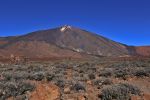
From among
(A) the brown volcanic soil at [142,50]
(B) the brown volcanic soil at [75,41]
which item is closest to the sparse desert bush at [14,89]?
(B) the brown volcanic soil at [75,41]

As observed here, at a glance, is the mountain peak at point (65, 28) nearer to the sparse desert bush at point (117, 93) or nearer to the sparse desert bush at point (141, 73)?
the sparse desert bush at point (141, 73)

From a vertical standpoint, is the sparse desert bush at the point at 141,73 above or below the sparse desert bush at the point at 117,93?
above

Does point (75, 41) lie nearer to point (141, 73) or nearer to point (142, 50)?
point (142, 50)

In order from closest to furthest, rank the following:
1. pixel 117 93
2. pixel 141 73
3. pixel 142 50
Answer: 1. pixel 117 93
2. pixel 141 73
3. pixel 142 50

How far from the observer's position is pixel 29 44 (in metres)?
114

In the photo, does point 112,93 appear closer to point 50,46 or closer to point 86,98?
point 86,98

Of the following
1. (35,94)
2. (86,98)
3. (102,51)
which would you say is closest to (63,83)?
(86,98)

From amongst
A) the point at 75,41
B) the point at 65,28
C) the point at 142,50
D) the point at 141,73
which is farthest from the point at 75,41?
the point at 141,73

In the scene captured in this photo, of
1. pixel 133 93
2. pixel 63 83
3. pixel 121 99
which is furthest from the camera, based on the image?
pixel 63 83


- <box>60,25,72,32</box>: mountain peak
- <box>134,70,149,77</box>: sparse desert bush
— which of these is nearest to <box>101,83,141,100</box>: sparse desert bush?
<box>134,70,149,77</box>: sparse desert bush

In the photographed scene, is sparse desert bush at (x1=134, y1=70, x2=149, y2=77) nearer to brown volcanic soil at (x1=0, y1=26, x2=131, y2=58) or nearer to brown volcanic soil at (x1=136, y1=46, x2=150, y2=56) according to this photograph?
brown volcanic soil at (x1=0, y1=26, x2=131, y2=58)

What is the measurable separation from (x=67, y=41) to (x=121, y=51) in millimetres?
24769

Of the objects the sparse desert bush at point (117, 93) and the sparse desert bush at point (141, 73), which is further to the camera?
the sparse desert bush at point (141, 73)

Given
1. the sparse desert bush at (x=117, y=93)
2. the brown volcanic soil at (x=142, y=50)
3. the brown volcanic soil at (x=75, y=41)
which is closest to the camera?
the sparse desert bush at (x=117, y=93)
